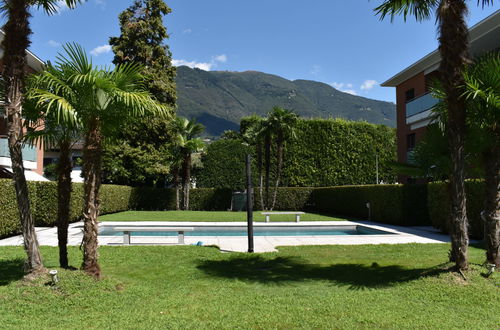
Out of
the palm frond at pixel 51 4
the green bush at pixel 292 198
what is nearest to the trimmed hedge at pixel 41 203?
the palm frond at pixel 51 4

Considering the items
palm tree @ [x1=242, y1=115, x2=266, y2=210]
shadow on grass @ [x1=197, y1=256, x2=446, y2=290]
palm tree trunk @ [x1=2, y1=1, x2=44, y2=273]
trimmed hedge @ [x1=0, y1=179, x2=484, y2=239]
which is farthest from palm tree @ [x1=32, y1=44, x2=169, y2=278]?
palm tree @ [x1=242, y1=115, x2=266, y2=210]

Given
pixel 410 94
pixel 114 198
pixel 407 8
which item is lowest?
pixel 114 198

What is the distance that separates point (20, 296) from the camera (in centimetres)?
546

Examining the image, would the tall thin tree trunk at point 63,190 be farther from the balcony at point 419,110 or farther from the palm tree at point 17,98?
the balcony at point 419,110

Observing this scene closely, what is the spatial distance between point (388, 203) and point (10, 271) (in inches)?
634

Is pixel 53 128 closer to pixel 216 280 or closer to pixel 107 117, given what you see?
pixel 107 117

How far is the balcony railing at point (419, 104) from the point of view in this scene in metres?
21.1

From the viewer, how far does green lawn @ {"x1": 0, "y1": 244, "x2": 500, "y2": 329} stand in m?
4.81

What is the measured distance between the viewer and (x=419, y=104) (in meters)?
22.2

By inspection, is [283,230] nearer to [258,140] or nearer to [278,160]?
[278,160]

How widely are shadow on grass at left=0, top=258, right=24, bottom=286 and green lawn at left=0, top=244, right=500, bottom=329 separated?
2 cm

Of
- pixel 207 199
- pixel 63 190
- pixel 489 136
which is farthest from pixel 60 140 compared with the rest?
pixel 207 199

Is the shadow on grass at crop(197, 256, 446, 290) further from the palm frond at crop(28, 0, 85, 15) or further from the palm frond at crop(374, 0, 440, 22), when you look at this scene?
the palm frond at crop(28, 0, 85, 15)

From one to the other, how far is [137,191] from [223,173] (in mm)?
7424
